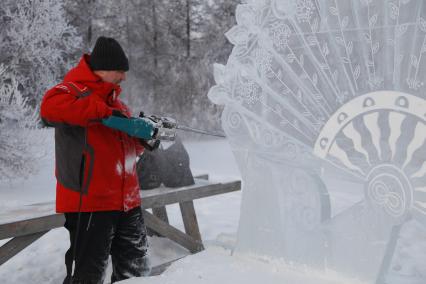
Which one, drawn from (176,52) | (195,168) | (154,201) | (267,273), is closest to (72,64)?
(176,52)

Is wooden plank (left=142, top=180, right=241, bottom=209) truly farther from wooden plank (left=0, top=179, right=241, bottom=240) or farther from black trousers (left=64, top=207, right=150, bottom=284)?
black trousers (left=64, top=207, right=150, bottom=284)

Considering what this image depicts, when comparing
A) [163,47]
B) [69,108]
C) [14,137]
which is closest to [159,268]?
[69,108]

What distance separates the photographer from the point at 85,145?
7.39ft

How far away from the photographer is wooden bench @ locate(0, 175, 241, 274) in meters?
2.57

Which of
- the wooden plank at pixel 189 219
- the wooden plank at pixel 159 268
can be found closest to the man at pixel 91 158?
the wooden plank at pixel 159 268

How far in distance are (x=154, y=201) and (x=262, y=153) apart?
2.86ft

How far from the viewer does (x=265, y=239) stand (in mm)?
2900

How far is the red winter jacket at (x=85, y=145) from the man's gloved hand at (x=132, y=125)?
4 centimetres

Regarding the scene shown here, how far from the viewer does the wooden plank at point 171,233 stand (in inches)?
131

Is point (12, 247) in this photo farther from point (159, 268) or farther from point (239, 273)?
point (239, 273)

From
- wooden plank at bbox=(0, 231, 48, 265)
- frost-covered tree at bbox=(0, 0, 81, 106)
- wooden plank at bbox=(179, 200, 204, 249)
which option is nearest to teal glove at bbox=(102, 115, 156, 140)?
wooden plank at bbox=(0, 231, 48, 265)

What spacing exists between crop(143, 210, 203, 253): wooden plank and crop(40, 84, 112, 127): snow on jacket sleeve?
125 centimetres

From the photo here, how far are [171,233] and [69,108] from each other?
1.64 metres

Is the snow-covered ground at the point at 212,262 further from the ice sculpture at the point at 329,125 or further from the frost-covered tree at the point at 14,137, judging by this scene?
the frost-covered tree at the point at 14,137
